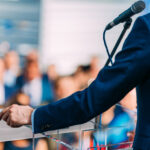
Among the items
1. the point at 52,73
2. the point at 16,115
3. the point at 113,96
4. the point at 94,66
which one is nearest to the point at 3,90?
the point at 52,73

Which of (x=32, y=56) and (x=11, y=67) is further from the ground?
(x=32, y=56)

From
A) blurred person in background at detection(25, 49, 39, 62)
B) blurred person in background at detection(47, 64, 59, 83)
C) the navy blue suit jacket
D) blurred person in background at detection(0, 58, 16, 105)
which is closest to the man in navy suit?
the navy blue suit jacket

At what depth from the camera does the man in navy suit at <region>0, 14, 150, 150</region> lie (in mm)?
726

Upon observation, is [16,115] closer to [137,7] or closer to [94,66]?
[137,7]

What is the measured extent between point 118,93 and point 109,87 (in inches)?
1.1

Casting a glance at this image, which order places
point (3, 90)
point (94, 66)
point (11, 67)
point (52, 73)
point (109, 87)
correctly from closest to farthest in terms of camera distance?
point (109, 87)
point (3, 90)
point (11, 67)
point (52, 73)
point (94, 66)

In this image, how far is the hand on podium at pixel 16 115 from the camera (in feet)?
2.73

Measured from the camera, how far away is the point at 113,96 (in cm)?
78

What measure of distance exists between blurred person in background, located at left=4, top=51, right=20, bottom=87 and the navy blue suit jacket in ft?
7.02

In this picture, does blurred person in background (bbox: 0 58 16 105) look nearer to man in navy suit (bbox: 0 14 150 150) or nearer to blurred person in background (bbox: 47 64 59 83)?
blurred person in background (bbox: 47 64 59 83)

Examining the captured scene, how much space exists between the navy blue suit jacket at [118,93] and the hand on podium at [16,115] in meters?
0.02

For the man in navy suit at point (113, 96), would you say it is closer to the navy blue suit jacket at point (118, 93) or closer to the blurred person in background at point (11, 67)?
the navy blue suit jacket at point (118, 93)

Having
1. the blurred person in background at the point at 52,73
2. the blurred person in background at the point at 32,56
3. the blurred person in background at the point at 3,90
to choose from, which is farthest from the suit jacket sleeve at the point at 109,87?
the blurred person in background at the point at 52,73

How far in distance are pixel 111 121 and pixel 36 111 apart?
0.53 metres
